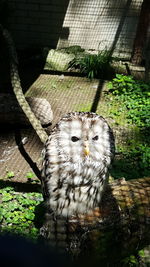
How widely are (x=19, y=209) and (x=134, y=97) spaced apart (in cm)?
251

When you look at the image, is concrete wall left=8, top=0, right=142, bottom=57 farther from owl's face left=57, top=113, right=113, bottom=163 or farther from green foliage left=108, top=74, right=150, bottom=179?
owl's face left=57, top=113, right=113, bottom=163

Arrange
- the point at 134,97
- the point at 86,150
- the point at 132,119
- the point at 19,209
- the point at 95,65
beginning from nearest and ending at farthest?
the point at 86,150
the point at 19,209
the point at 132,119
the point at 134,97
the point at 95,65

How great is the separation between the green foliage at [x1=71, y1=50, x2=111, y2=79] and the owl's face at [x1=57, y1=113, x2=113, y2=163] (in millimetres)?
3245

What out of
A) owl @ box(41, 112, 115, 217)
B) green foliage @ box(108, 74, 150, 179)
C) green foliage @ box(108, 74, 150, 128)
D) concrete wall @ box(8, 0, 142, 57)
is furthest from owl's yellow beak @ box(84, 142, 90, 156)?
concrete wall @ box(8, 0, 142, 57)

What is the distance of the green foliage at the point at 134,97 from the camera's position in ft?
12.2

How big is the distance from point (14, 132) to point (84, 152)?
2.00m

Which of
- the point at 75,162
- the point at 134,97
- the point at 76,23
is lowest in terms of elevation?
the point at 134,97

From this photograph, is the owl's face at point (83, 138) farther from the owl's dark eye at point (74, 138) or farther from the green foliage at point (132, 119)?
the green foliage at point (132, 119)

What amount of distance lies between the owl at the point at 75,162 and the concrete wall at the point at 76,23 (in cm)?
398

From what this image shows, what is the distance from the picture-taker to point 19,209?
7.06 feet

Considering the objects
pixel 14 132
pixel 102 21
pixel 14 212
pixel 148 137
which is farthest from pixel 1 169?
pixel 102 21

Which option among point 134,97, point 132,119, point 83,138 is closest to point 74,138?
point 83,138

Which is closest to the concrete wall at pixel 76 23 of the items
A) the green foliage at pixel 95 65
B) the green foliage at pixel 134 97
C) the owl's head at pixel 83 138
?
the green foliage at pixel 95 65

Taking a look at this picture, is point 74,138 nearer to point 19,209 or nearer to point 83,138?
point 83,138
